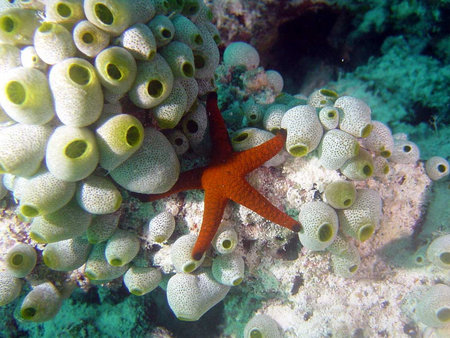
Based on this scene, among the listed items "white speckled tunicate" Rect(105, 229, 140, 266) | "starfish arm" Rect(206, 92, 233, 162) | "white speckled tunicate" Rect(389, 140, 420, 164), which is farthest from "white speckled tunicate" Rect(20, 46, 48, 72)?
"white speckled tunicate" Rect(389, 140, 420, 164)

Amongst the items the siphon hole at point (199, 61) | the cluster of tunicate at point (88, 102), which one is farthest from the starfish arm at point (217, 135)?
the siphon hole at point (199, 61)

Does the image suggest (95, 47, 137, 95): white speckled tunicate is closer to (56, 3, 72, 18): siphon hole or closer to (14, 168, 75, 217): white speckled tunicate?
(56, 3, 72, 18): siphon hole

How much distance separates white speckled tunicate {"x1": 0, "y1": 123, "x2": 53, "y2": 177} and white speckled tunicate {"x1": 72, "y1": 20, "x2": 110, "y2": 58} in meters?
0.74

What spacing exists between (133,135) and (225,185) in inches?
40.5

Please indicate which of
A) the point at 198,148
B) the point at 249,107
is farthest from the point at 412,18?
the point at 198,148

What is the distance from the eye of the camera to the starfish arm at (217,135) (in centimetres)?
313

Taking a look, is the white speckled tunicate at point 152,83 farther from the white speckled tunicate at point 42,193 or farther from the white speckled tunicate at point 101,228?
the white speckled tunicate at point 101,228

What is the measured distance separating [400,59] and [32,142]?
21.6 feet

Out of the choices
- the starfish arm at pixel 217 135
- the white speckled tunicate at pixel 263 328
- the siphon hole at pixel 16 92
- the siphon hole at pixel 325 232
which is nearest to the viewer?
the siphon hole at pixel 16 92

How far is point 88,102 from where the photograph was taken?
90.0 inches

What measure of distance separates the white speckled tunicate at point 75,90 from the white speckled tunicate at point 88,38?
0.38 feet

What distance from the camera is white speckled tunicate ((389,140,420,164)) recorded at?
3.75m

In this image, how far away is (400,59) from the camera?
5.85 meters

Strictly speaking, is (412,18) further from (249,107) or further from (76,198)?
(76,198)
